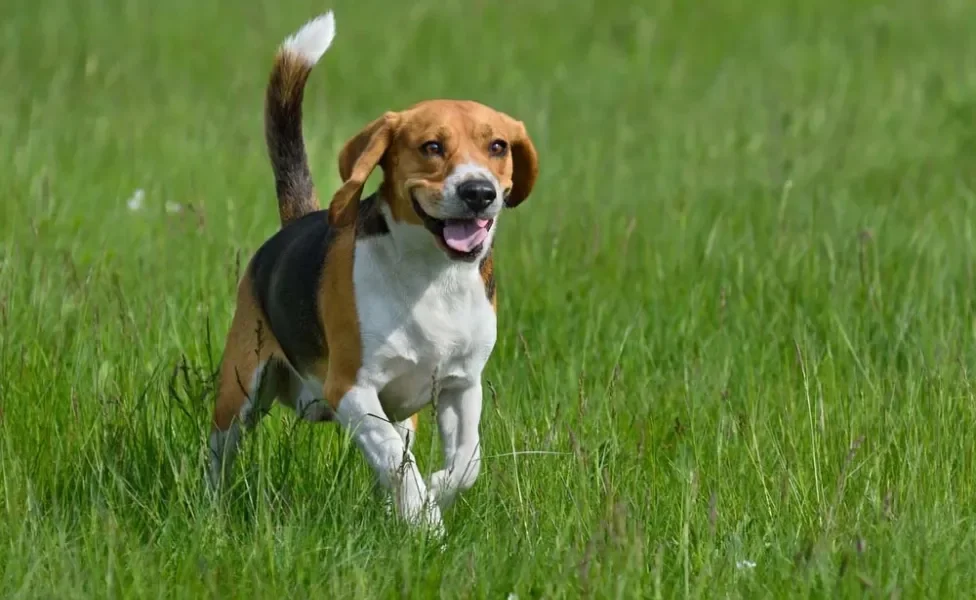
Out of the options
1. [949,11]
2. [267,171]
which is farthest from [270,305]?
[949,11]

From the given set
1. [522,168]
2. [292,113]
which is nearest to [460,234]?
[522,168]

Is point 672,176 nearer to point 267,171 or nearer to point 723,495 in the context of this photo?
point 267,171

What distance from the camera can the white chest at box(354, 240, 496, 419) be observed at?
4.31 m

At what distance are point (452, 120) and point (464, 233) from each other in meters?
0.34

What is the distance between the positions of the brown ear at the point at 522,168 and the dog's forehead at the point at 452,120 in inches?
6.5

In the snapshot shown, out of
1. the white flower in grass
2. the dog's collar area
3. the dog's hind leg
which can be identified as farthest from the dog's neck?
the white flower in grass

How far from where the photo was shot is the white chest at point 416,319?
431 cm

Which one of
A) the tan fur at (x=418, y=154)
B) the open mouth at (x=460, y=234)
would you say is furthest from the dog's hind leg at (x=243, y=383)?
the open mouth at (x=460, y=234)

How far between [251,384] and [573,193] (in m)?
3.98

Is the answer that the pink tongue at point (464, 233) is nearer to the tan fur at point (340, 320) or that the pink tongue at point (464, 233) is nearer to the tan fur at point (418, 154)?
the tan fur at point (418, 154)

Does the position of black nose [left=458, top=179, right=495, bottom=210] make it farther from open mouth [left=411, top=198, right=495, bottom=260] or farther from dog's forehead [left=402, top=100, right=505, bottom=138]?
dog's forehead [left=402, top=100, right=505, bottom=138]

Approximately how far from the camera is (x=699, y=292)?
20.0ft

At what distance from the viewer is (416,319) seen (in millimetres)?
4316

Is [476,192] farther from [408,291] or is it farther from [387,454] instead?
[387,454]
